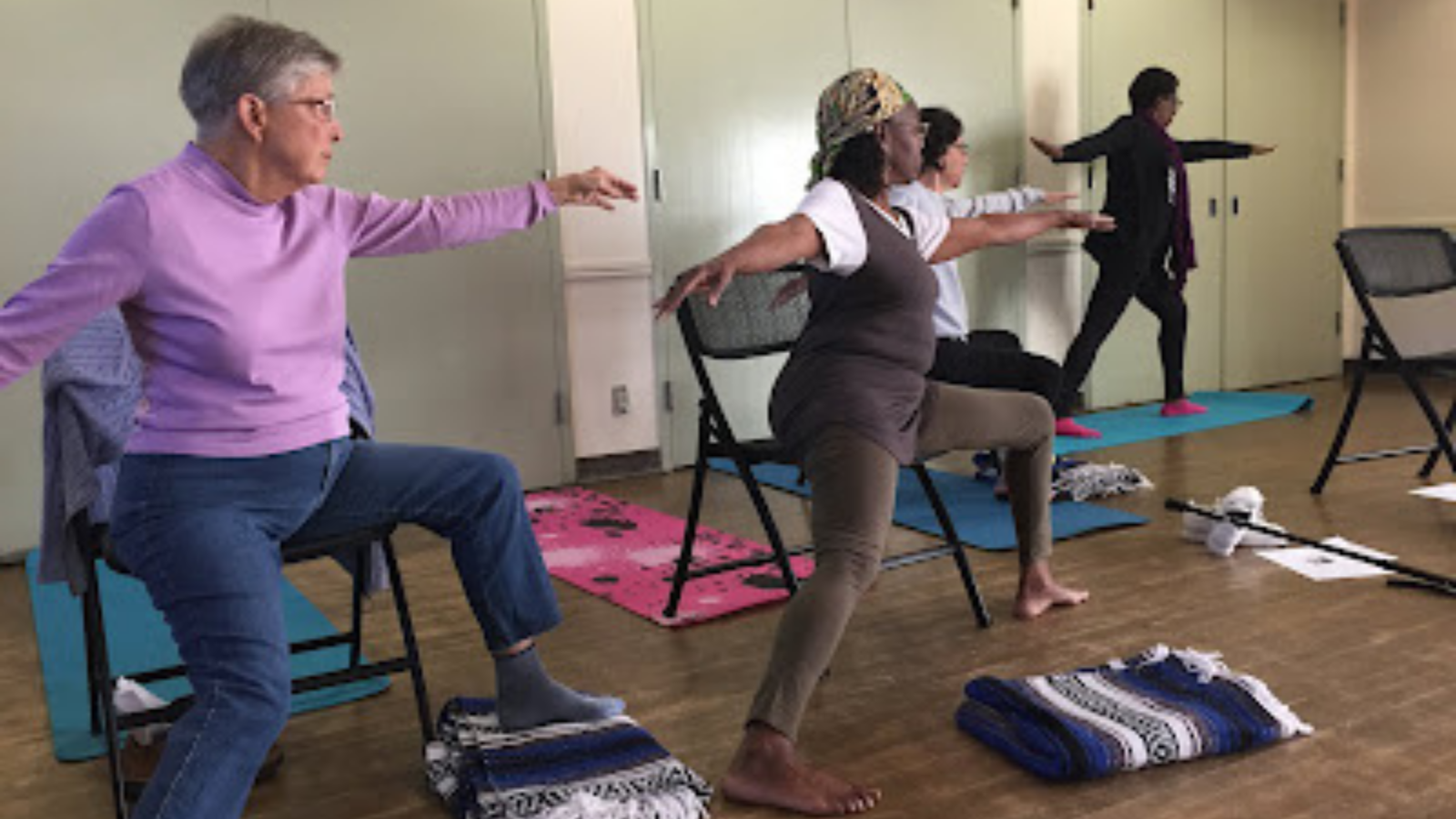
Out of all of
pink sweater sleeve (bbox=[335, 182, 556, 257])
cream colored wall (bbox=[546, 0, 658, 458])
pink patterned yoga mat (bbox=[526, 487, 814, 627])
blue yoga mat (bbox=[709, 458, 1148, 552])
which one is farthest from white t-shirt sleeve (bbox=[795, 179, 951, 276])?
cream colored wall (bbox=[546, 0, 658, 458])

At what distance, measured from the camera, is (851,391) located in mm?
2520

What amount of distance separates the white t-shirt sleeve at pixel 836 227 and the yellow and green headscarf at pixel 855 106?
13 cm

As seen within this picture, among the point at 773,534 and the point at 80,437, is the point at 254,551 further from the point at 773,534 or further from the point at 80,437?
the point at 773,534

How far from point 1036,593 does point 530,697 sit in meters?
1.38

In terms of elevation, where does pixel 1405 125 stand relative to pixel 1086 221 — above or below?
above

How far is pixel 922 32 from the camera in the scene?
5906 mm

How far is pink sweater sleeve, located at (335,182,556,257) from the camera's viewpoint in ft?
7.50

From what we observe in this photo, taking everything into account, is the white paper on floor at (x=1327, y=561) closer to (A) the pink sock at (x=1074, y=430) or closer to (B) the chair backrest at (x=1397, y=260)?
(B) the chair backrest at (x=1397, y=260)

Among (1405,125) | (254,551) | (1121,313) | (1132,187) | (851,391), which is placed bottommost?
(1121,313)

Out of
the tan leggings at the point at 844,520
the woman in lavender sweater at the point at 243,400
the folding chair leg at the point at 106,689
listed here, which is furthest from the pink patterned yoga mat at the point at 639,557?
the folding chair leg at the point at 106,689

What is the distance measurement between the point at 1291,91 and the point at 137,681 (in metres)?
6.67

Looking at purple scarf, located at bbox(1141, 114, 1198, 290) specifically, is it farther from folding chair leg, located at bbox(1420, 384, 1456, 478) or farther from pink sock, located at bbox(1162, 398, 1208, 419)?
folding chair leg, located at bbox(1420, 384, 1456, 478)

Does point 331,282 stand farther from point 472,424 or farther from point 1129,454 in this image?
point 1129,454

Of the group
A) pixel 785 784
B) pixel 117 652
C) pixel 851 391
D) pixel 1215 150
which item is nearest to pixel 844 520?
pixel 851 391
